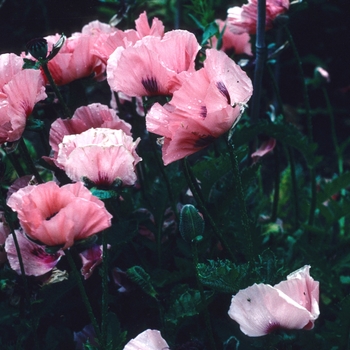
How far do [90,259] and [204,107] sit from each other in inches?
16.3

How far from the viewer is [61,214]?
2.30ft

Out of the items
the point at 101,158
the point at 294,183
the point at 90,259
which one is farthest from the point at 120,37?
the point at 294,183

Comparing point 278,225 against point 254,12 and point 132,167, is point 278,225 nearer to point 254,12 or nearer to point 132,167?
point 254,12

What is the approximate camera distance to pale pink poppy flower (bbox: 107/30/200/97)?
852 mm

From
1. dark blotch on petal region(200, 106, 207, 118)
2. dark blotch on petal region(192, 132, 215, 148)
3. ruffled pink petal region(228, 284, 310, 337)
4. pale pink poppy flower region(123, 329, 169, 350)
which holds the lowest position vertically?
pale pink poppy flower region(123, 329, 169, 350)

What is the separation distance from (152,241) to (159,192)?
4.1 inches

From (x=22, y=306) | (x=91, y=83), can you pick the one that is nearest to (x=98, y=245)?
(x=22, y=306)

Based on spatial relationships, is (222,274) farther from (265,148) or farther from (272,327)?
(265,148)

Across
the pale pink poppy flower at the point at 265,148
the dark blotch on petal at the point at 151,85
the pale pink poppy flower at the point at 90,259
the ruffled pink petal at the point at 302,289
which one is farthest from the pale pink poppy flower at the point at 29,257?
the pale pink poppy flower at the point at 265,148

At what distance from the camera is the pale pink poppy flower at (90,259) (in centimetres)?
104

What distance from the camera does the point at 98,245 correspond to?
3.62 ft

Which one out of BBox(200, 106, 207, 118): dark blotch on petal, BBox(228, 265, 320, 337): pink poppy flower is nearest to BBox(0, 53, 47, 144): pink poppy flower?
BBox(200, 106, 207, 118): dark blotch on petal

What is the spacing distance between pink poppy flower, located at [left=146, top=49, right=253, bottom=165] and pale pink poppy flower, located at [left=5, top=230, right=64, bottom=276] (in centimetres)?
30

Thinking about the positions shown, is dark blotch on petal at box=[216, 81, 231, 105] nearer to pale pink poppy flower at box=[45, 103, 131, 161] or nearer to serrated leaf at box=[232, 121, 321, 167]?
pale pink poppy flower at box=[45, 103, 131, 161]
